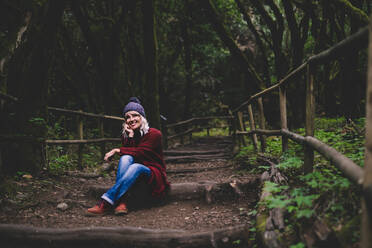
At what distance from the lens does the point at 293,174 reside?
10.3 feet

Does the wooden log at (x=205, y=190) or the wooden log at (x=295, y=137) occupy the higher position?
the wooden log at (x=295, y=137)

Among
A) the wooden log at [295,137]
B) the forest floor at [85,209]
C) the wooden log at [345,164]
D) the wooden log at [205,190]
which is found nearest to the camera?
the wooden log at [345,164]

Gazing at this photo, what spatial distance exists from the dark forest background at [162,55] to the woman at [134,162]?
53.0 inches

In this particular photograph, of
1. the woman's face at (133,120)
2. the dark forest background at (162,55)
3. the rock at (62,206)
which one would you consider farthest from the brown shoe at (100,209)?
the dark forest background at (162,55)

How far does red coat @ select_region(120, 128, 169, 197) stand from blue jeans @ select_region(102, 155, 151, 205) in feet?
0.27

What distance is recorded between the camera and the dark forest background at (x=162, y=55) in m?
4.43

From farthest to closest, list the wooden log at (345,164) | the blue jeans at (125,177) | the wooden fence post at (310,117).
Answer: the blue jeans at (125,177)
the wooden fence post at (310,117)
the wooden log at (345,164)

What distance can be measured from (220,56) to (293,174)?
423 inches

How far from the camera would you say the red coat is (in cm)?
377

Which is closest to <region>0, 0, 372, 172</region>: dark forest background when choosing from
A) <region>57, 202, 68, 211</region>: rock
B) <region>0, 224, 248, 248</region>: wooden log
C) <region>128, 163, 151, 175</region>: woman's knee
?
<region>57, 202, 68, 211</region>: rock

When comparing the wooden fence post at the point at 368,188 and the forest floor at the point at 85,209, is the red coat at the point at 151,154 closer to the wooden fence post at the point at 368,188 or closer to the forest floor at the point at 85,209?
the forest floor at the point at 85,209

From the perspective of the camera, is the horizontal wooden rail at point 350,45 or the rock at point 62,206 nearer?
the horizontal wooden rail at point 350,45

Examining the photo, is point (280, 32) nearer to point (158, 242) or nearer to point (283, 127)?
point (283, 127)

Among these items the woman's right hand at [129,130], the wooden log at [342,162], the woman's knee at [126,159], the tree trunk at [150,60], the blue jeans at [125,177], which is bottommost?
the blue jeans at [125,177]
